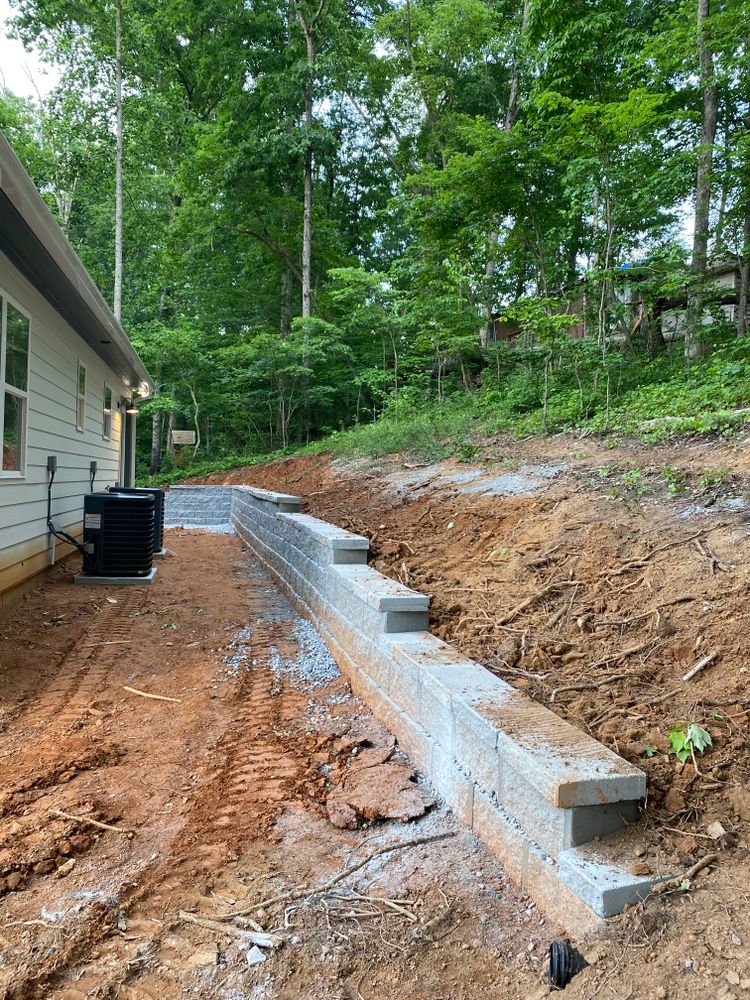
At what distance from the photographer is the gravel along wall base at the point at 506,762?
1.52m

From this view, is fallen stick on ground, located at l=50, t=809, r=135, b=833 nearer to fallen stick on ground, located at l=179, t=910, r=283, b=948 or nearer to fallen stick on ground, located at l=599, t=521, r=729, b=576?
fallen stick on ground, located at l=179, t=910, r=283, b=948

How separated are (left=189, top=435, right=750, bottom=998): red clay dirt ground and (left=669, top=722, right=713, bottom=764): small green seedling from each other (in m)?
0.02

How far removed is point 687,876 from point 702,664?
38.1 inches

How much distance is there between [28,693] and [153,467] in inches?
672

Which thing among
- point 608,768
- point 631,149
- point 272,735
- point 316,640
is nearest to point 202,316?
point 631,149

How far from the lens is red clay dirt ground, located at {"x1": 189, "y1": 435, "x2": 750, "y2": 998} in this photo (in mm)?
1363

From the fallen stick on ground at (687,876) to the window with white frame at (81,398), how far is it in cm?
765

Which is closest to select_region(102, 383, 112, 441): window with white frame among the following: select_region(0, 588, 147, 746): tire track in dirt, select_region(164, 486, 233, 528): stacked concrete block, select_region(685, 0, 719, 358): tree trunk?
select_region(164, 486, 233, 528): stacked concrete block

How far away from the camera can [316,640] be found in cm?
455

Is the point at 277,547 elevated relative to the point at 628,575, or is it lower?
lower

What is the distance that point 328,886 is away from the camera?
5.85 ft

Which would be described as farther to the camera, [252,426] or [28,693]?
[252,426]

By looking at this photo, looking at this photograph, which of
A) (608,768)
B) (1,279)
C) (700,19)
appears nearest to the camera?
(608,768)

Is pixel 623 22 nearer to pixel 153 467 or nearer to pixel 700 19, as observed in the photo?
pixel 700 19
